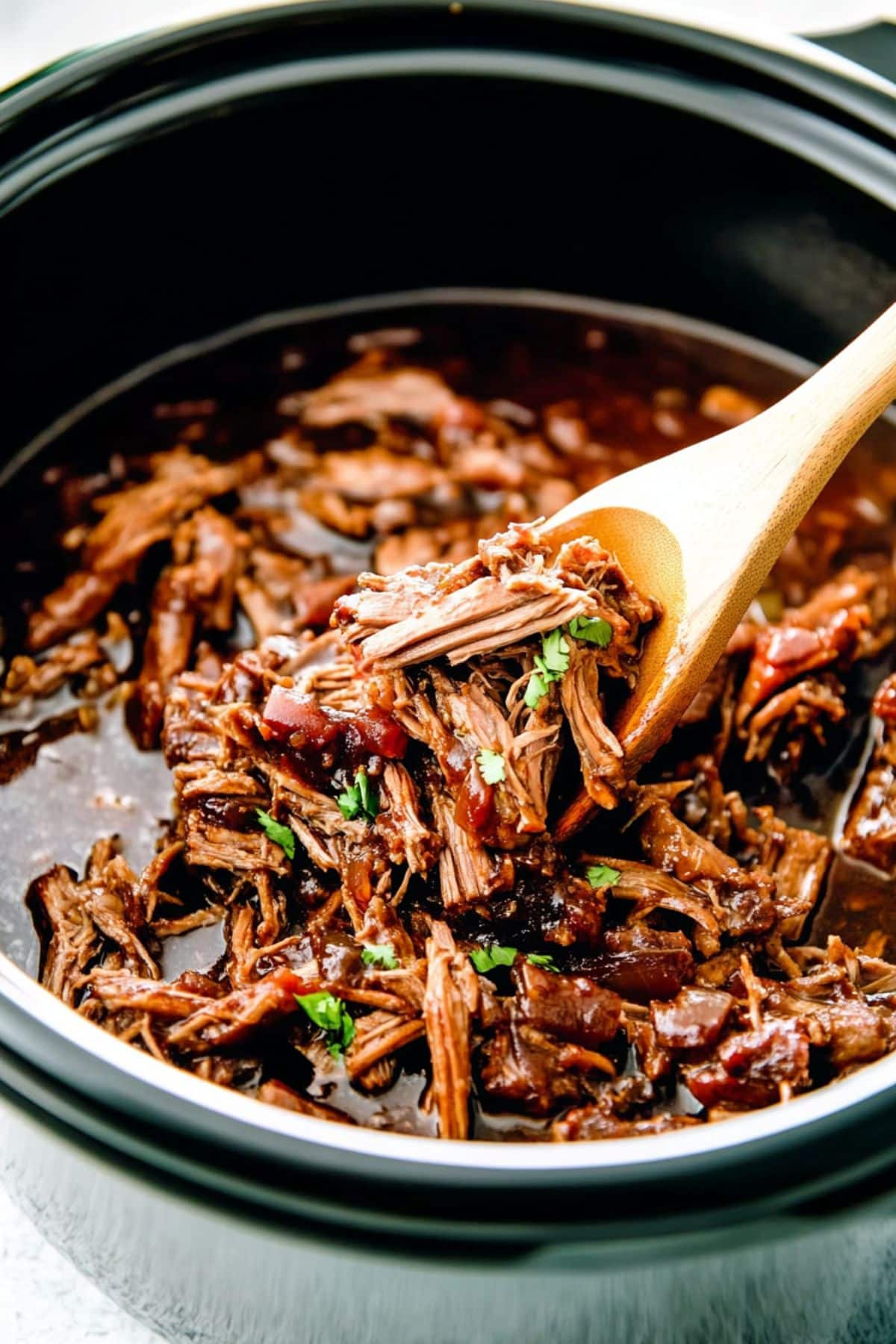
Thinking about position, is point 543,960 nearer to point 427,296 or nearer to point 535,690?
point 535,690

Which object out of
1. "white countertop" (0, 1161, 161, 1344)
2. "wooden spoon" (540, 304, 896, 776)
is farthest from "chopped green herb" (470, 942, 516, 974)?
"white countertop" (0, 1161, 161, 1344)

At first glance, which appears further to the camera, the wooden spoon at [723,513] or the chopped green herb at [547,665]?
the wooden spoon at [723,513]

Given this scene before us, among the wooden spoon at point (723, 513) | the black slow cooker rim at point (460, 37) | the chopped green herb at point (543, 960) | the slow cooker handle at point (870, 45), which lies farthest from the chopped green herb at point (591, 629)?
the slow cooker handle at point (870, 45)

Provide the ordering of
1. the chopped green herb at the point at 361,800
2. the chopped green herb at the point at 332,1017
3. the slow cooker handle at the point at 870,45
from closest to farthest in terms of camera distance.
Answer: the chopped green herb at the point at 332,1017 → the chopped green herb at the point at 361,800 → the slow cooker handle at the point at 870,45

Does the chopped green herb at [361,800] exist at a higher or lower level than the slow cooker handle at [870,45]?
lower

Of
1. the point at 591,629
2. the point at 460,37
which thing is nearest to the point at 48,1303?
the point at 591,629

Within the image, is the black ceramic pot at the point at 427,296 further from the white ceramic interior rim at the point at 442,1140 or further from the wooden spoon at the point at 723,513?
the wooden spoon at the point at 723,513
